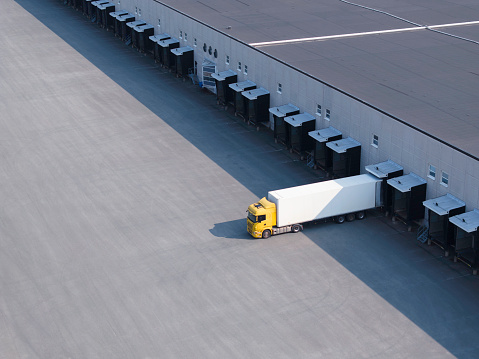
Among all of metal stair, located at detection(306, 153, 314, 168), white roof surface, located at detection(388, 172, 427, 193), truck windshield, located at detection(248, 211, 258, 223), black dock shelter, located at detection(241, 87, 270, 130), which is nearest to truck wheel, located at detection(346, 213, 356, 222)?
white roof surface, located at detection(388, 172, 427, 193)

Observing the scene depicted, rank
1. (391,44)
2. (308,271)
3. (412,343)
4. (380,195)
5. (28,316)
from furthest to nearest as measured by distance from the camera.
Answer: (391,44), (380,195), (308,271), (28,316), (412,343)

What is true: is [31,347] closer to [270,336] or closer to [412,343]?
[270,336]

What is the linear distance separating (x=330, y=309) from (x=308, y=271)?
379 cm

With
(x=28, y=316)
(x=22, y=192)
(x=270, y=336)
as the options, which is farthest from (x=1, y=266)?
(x=270, y=336)

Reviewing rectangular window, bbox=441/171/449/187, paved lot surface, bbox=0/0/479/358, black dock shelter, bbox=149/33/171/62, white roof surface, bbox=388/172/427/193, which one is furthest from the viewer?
black dock shelter, bbox=149/33/171/62

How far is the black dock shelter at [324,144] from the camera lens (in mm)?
53469

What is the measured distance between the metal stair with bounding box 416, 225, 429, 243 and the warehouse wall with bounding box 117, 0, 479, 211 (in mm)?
1921

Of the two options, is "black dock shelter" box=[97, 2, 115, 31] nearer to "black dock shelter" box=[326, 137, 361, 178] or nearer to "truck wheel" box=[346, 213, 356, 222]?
"black dock shelter" box=[326, 137, 361, 178]

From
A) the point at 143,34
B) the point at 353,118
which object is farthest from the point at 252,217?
the point at 143,34

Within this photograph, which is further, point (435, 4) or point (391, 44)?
point (435, 4)

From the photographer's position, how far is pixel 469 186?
4319cm

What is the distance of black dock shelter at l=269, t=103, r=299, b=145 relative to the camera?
57825 mm

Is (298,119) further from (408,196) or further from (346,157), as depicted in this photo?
(408,196)

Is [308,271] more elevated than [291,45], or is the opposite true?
[291,45]
